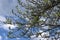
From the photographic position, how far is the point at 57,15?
6191mm

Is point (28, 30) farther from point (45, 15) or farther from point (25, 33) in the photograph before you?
point (45, 15)

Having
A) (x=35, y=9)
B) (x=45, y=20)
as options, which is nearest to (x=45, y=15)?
(x=45, y=20)

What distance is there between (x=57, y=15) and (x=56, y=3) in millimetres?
412

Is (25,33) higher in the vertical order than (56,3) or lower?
lower

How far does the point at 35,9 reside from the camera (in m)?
6.77

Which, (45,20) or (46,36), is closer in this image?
(45,20)

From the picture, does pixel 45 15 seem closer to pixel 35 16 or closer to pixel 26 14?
pixel 35 16

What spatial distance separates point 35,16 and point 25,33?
0.65 metres

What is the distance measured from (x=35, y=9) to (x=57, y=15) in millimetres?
836

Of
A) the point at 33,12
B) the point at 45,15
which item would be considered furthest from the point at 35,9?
the point at 45,15

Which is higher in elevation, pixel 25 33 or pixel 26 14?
pixel 26 14

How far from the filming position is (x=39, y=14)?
21.2ft

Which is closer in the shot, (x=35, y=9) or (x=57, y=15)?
(x=57, y=15)

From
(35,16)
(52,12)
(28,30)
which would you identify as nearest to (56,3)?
(52,12)
